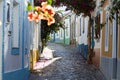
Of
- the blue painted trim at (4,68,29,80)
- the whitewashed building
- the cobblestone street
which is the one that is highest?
the whitewashed building

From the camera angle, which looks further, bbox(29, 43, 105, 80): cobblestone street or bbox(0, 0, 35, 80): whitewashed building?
bbox(29, 43, 105, 80): cobblestone street

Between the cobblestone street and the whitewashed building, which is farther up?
the whitewashed building

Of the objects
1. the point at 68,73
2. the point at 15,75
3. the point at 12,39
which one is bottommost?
the point at 68,73

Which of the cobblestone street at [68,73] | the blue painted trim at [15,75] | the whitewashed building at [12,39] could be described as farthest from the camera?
the cobblestone street at [68,73]

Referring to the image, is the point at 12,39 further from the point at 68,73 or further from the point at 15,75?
the point at 68,73

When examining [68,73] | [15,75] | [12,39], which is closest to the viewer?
[12,39]

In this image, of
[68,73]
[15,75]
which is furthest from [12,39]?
[68,73]

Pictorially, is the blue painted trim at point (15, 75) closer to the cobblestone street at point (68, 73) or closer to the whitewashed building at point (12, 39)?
the whitewashed building at point (12, 39)

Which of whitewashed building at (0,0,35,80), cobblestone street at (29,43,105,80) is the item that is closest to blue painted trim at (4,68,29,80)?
whitewashed building at (0,0,35,80)

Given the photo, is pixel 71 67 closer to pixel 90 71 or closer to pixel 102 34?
pixel 90 71

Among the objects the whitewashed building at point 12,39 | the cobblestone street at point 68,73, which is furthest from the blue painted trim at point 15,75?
the cobblestone street at point 68,73

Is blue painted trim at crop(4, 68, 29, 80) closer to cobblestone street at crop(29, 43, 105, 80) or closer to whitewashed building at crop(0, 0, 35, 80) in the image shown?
whitewashed building at crop(0, 0, 35, 80)

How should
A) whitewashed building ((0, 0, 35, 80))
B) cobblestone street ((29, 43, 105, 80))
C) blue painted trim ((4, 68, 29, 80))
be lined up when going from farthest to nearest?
cobblestone street ((29, 43, 105, 80))
blue painted trim ((4, 68, 29, 80))
whitewashed building ((0, 0, 35, 80))

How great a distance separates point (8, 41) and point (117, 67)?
12.3 feet
